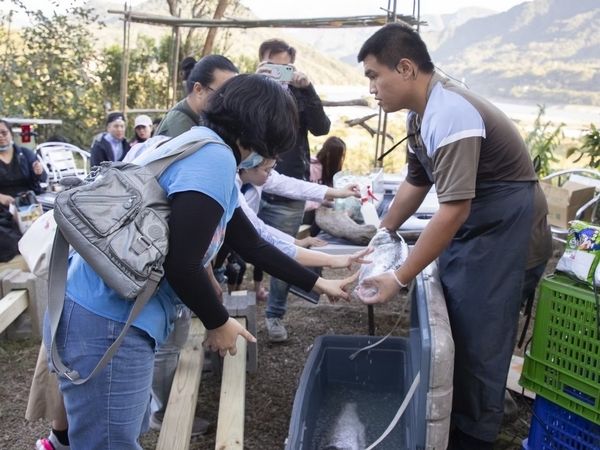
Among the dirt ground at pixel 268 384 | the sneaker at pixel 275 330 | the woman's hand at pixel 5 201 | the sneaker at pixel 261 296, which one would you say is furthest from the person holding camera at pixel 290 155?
the woman's hand at pixel 5 201

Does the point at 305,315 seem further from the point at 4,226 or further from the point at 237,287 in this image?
the point at 4,226

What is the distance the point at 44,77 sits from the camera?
9.16 meters

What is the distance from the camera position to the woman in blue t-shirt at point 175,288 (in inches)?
49.4

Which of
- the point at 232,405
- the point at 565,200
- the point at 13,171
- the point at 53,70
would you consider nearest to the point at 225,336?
the point at 232,405

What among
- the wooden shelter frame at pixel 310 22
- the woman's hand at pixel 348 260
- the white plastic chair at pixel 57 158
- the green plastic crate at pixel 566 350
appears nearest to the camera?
the green plastic crate at pixel 566 350

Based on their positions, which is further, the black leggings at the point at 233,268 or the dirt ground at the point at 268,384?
the black leggings at the point at 233,268

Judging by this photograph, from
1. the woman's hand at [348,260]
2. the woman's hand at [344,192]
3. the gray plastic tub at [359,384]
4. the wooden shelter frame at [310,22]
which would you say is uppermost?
the wooden shelter frame at [310,22]

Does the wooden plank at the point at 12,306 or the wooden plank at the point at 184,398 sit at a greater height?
the wooden plank at the point at 184,398

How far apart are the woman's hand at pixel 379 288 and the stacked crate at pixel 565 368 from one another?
0.50 metres

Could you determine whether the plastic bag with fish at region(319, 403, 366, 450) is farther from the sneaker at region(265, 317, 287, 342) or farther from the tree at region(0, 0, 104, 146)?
the tree at region(0, 0, 104, 146)

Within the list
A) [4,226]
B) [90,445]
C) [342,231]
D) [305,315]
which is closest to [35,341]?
[4,226]

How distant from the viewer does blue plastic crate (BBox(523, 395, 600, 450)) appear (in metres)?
1.77

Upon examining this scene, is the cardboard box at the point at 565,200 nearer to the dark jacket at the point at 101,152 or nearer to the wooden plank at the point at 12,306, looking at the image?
the wooden plank at the point at 12,306

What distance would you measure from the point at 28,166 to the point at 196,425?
3168 mm
